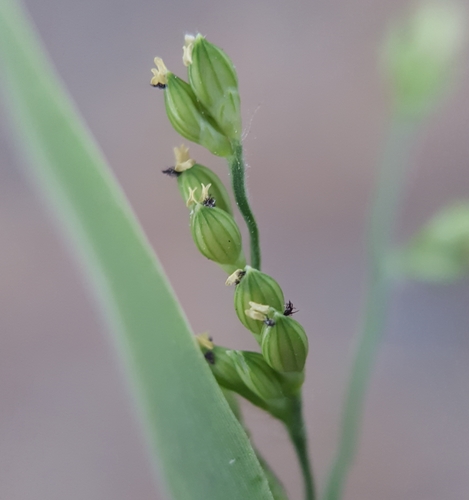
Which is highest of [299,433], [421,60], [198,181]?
[421,60]

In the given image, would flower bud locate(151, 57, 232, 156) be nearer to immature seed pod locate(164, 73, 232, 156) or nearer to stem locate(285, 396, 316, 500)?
immature seed pod locate(164, 73, 232, 156)

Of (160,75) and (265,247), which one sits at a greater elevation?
(265,247)

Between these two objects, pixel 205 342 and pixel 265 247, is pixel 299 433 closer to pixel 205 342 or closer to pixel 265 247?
pixel 205 342

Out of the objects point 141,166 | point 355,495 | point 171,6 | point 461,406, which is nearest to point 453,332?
point 461,406

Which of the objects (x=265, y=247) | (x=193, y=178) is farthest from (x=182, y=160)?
(x=265, y=247)

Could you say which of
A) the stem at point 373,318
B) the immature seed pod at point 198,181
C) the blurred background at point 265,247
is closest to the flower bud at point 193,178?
the immature seed pod at point 198,181

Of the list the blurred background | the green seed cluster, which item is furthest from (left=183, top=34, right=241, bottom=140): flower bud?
the blurred background

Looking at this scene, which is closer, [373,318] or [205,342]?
[205,342]

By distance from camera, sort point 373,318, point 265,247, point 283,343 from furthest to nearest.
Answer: point 265,247 → point 373,318 → point 283,343
